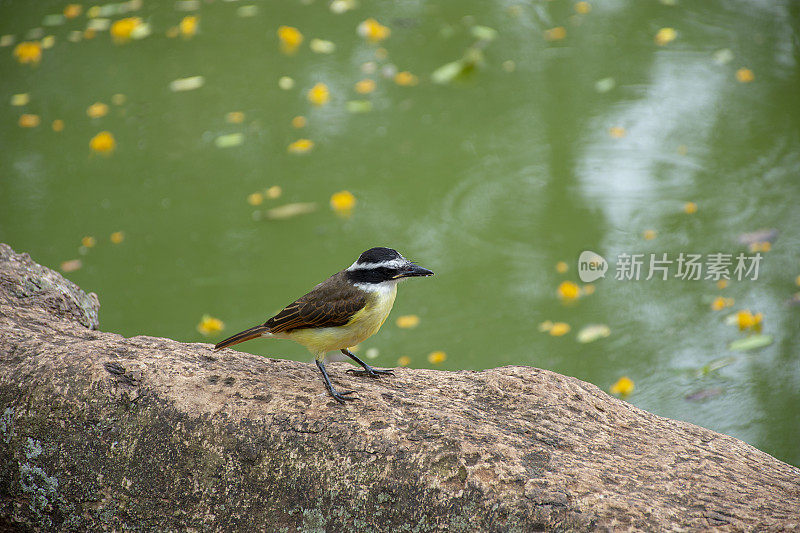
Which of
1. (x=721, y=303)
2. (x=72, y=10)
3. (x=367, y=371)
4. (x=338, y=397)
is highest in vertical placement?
(x=338, y=397)

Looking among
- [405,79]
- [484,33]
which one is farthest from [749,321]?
[484,33]

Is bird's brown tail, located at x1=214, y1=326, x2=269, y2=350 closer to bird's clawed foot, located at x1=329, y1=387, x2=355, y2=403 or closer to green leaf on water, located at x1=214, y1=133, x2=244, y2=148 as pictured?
bird's clawed foot, located at x1=329, y1=387, x2=355, y2=403

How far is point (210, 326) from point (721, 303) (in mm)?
3294

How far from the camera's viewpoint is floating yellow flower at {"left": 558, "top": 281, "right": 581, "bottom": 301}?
4.76 metres

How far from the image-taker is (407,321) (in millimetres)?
4688

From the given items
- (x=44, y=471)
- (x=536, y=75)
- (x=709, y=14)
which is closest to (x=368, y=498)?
(x=44, y=471)

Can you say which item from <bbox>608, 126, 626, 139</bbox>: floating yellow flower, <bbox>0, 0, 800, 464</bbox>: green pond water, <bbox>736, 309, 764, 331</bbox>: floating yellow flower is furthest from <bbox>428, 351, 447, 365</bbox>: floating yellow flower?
<bbox>608, 126, 626, 139</bbox>: floating yellow flower

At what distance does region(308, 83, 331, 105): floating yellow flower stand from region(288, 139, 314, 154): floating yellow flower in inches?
24.1

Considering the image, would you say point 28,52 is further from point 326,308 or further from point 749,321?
point 749,321

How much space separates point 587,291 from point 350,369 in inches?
97.8

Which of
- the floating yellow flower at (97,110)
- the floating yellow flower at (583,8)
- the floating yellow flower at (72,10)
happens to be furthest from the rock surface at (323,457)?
the floating yellow flower at (72,10)

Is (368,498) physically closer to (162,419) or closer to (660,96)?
(162,419)

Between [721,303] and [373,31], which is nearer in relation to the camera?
[721,303]

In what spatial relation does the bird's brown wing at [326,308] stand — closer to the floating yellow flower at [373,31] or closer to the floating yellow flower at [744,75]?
the floating yellow flower at [373,31]
